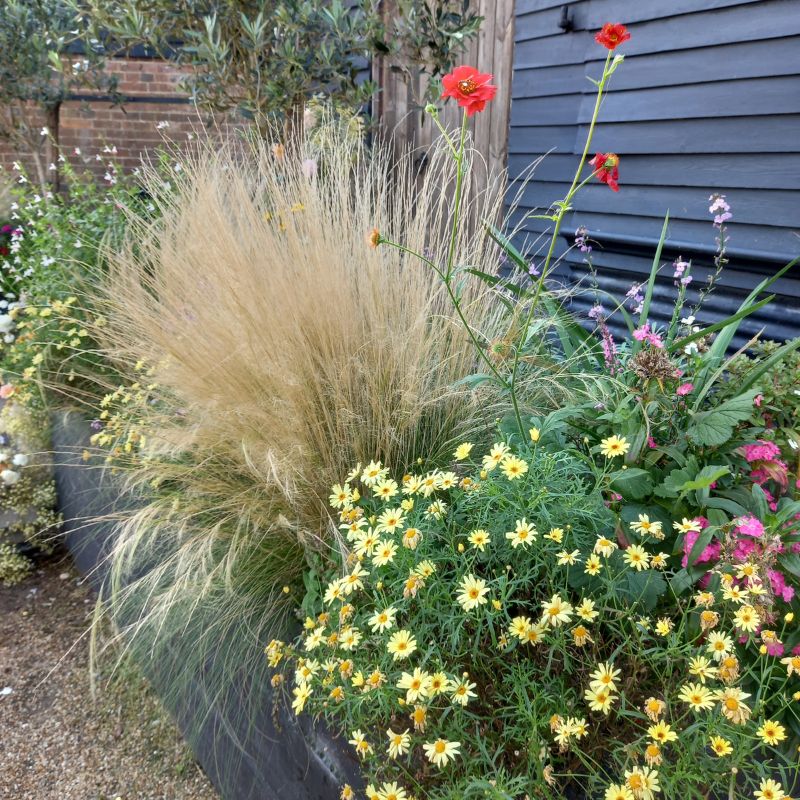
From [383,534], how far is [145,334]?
42.1 inches

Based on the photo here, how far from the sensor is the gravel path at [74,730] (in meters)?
1.80

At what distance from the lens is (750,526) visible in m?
1.11

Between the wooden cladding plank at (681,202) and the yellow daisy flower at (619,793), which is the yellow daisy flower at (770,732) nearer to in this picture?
the yellow daisy flower at (619,793)

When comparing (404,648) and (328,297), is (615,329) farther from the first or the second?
(404,648)

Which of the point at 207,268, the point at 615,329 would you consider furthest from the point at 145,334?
the point at 615,329

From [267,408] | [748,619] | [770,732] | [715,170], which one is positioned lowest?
[770,732]

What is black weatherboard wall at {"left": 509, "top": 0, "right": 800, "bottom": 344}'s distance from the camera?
8.55ft

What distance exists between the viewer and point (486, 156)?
14.3ft

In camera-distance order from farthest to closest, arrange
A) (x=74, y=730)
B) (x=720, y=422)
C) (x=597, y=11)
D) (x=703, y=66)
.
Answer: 1. (x=597, y=11)
2. (x=703, y=66)
3. (x=74, y=730)
4. (x=720, y=422)

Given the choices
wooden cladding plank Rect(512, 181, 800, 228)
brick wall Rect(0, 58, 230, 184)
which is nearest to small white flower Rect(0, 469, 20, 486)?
wooden cladding plank Rect(512, 181, 800, 228)

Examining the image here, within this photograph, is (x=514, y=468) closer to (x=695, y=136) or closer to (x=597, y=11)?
(x=695, y=136)

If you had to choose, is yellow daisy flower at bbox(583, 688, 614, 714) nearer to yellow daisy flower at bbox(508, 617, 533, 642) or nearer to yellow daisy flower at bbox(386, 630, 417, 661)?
yellow daisy flower at bbox(508, 617, 533, 642)

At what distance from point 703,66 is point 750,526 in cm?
244

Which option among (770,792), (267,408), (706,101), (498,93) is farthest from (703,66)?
(770,792)
